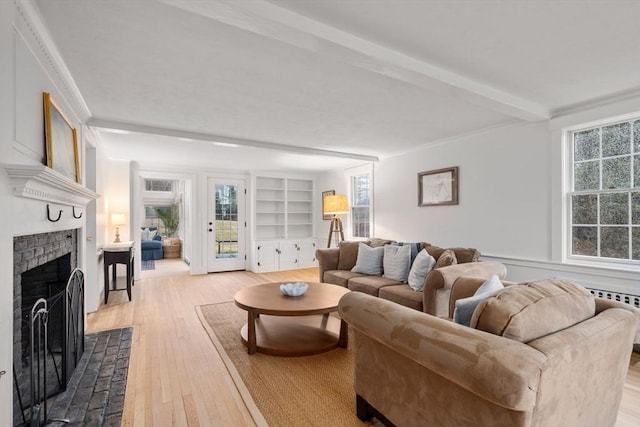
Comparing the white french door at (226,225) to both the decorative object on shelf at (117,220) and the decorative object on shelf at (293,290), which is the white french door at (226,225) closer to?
the decorative object on shelf at (117,220)

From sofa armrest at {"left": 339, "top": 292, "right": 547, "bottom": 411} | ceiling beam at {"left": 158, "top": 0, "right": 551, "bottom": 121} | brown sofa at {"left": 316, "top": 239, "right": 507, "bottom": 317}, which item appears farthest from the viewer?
brown sofa at {"left": 316, "top": 239, "right": 507, "bottom": 317}

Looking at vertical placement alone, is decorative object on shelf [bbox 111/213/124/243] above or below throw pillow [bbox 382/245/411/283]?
above

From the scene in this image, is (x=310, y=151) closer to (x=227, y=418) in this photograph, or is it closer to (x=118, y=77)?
(x=118, y=77)

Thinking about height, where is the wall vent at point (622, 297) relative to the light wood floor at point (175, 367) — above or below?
above

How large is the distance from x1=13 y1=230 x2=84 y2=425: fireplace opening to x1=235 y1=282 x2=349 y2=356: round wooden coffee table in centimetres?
121

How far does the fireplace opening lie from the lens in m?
1.67

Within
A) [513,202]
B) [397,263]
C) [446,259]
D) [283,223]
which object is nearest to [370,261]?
[397,263]

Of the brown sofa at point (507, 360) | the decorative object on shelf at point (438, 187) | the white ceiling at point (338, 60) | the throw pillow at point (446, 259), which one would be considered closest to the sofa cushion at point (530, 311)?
the brown sofa at point (507, 360)

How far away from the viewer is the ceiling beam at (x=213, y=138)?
3.44 meters

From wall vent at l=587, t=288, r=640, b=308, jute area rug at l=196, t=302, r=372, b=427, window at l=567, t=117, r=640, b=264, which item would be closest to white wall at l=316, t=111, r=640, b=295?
wall vent at l=587, t=288, r=640, b=308

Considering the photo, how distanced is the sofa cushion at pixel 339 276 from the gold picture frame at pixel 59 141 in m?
2.96

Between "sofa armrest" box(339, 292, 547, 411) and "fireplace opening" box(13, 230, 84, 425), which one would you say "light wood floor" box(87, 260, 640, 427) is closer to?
"fireplace opening" box(13, 230, 84, 425)

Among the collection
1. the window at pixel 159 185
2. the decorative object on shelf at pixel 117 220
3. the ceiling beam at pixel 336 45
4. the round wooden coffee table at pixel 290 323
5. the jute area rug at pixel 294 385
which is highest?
the ceiling beam at pixel 336 45

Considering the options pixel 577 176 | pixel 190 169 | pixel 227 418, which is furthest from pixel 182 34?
pixel 190 169
